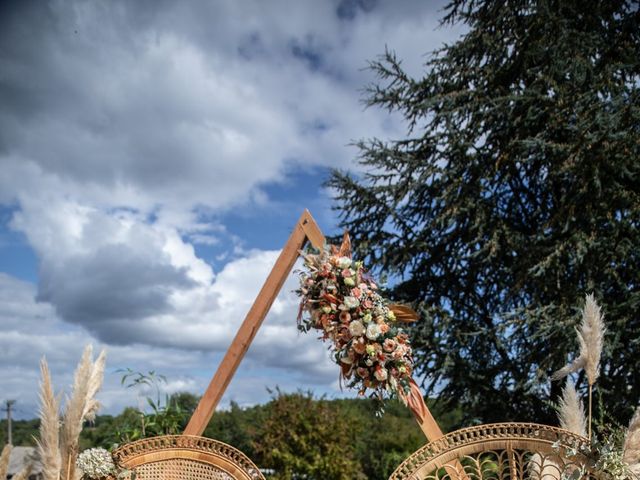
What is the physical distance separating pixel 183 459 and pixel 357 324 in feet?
3.89

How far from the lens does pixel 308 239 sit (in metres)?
3.79

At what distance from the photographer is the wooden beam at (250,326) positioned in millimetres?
3781

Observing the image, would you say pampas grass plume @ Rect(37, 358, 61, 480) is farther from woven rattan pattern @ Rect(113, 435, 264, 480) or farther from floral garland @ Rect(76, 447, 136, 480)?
woven rattan pattern @ Rect(113, 435, 264, 480)

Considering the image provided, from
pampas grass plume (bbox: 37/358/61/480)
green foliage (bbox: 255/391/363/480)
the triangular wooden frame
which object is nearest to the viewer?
pampas grass plume (bbox: 37/358/61/480)

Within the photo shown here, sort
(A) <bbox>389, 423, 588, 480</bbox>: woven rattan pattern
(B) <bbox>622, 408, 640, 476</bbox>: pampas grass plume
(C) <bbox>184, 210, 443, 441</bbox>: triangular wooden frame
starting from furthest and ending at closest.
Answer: (C) <bbox>184, 210, 443, 441</bbox>: triangular wooden frame < (A) <bbox>389, 423, 588, 480</bbox>: woven rattan pattern < (B) <bbox>622, 408, 640, 476</bbox>: pampas grass plume

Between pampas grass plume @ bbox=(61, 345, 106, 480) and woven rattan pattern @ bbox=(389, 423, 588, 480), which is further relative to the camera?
woven rattan pattern @ bbox=(389, 423, 588, 480)

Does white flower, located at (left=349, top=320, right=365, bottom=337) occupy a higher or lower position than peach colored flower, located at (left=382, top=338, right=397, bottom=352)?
higher

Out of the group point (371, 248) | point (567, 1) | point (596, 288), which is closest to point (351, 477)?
point (371, 248)

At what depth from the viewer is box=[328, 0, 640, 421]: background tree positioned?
6.84 metres

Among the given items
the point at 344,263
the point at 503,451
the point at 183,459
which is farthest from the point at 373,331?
the point at 183,459

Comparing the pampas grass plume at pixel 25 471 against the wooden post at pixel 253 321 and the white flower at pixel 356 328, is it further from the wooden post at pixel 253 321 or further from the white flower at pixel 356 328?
the white flower at pixel 356 328

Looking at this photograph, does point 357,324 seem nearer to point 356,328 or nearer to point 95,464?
point 356,328

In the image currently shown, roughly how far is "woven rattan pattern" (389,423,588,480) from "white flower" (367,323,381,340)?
0.58 meters

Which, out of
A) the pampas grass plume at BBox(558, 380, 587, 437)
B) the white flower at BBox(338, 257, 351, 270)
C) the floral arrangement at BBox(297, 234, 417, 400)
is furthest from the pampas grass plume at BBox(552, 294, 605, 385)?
the white flower at BBox(338, 257, 351, 270)
